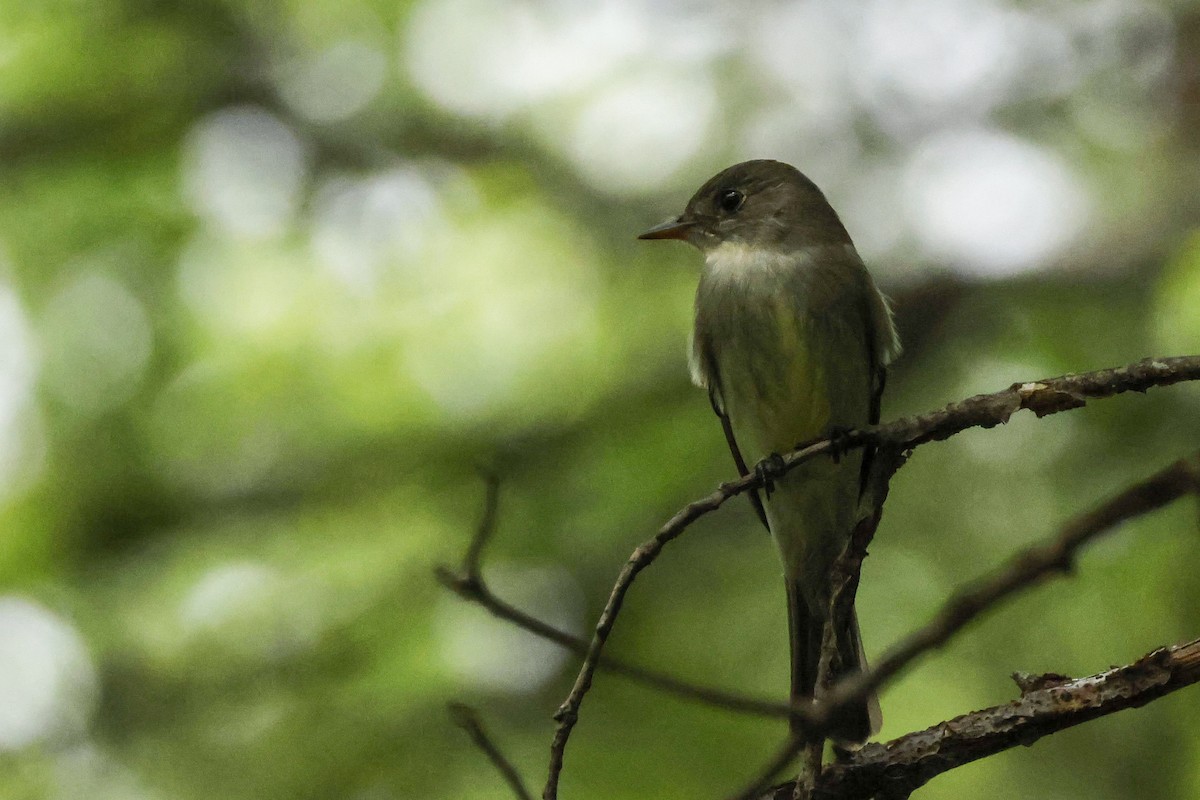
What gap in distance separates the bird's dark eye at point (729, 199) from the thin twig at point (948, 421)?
98.5 inches

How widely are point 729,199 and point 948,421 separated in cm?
280

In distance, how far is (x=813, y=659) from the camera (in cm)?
418

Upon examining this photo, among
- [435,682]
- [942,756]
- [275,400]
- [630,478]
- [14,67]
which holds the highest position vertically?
[14,67]

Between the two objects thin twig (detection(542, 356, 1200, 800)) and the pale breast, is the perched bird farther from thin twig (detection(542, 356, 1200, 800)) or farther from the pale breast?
thin twig (detection(542, 356, 1200, 800))

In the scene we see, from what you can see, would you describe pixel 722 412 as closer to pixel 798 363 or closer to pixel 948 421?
pixel 798 363

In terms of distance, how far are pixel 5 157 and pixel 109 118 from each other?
0.49 m

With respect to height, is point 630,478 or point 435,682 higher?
point 630,478

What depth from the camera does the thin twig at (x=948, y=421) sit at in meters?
2.29

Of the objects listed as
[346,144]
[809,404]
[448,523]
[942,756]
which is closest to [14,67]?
[346,144]

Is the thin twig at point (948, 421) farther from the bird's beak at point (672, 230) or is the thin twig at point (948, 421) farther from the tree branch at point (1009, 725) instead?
the bird's beak at point (672, 230)

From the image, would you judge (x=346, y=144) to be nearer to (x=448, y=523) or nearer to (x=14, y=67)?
(x=14, y=67)

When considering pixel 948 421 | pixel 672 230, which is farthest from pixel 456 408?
pixel 948 421

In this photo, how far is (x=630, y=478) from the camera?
5.48m

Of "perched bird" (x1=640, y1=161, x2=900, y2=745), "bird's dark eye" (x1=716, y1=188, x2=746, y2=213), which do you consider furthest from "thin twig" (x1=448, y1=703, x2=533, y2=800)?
"bird's dark eye" (x1=716, y1=188, x2=746, y2=213)
